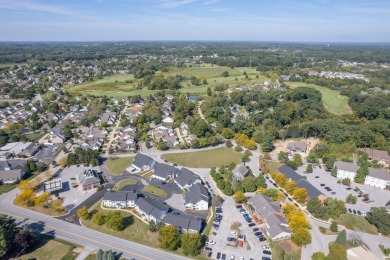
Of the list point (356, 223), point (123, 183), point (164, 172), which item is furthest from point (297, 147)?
point (123, 183)

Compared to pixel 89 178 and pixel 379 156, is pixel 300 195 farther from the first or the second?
pixel 89 178

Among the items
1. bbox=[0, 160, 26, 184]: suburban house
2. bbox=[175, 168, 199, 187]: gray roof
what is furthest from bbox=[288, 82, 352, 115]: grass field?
bbox=[0, 160, 26, 184]: suburban house

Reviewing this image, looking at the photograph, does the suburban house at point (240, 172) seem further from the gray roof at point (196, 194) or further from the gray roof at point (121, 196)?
the gray roof at point (121, 196)

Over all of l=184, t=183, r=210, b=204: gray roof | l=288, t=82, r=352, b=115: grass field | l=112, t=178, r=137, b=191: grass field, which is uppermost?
l=288, t=82, r=352, b=115: grass field

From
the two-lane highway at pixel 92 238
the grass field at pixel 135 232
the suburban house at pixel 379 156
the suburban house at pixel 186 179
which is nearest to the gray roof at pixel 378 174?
the suburban house at pixel 379 156

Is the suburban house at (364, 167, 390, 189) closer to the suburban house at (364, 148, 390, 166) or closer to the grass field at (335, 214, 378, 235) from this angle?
the suburban house at (364, 148, 390, 166)

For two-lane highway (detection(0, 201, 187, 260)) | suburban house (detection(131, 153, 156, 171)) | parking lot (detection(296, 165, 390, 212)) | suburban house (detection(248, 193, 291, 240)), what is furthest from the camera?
suburban house (detection(131, 153, 156, 171))

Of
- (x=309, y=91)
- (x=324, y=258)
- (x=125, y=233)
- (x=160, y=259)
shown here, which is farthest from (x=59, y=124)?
(x=309, y=91)

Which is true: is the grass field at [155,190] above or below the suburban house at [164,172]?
below

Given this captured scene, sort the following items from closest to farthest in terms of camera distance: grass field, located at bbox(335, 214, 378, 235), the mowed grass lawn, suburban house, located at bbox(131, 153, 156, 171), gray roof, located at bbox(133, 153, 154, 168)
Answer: grass field, located at bbox(335, 214, 378, 235), suburban house, located at bbox(131, 153, 156, 171), gray roof, located at bbox(133, 153, 154, 168), the mowed grass lawn
